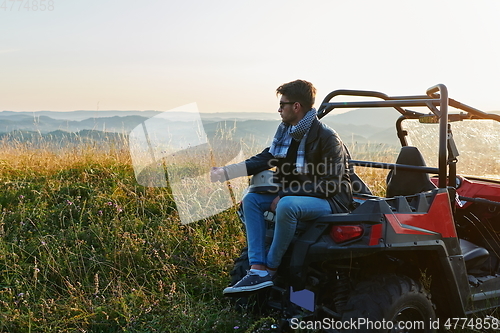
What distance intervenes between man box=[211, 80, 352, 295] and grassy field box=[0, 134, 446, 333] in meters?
0.59

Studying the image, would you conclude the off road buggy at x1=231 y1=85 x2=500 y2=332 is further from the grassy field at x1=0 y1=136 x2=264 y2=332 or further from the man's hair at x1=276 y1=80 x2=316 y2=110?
the grassy field at x1=0 y1=136 x2=264 y2=332

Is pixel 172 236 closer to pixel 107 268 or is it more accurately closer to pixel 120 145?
pixel 107 268

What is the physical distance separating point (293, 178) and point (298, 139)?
0.29m

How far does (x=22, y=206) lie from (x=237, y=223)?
273 centimetres

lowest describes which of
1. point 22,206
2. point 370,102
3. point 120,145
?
point 22,206

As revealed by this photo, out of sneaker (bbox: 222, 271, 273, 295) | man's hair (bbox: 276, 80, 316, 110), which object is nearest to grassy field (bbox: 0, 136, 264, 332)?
sneaker (bbox: 222, 271, 273, 295)

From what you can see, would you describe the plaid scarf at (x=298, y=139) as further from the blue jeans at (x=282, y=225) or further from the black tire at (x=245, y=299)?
the black tire at (x=245, y=299)

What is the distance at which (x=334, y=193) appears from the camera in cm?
344

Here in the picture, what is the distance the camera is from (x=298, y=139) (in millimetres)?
3742

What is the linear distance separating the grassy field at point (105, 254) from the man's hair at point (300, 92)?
1626mm

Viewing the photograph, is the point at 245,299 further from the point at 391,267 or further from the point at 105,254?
the point at 105,254

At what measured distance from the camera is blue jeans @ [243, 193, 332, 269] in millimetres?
3234

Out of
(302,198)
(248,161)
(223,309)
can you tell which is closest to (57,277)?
(223,309)

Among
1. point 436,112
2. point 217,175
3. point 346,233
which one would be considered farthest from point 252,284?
point 436,112
